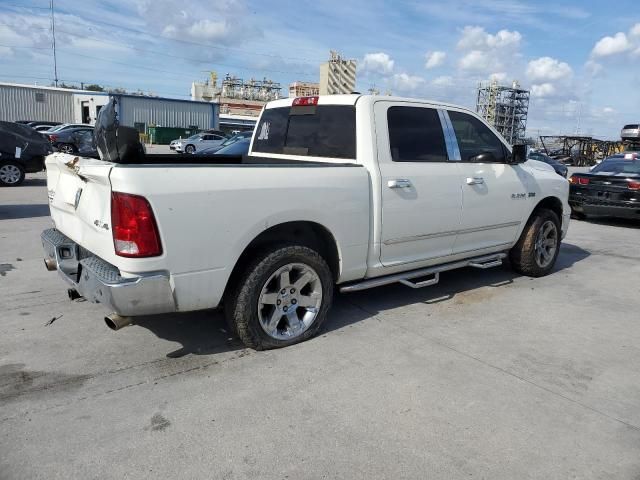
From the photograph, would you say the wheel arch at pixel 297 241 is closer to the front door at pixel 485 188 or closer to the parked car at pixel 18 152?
the front door at pixel 485 188

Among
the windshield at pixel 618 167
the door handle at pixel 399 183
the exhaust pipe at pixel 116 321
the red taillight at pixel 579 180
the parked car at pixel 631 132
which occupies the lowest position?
the exhaust pipe at pixel 116 321

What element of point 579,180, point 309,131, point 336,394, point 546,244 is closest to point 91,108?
point 579,180

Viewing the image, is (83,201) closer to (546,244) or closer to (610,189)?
(546,244)

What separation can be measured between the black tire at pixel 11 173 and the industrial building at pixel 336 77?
8.02 meters

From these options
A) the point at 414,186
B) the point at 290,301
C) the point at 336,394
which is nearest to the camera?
the point at 336,394

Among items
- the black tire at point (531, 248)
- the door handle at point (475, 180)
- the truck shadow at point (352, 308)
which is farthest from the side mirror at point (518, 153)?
the truck shadow at point (352, 308)

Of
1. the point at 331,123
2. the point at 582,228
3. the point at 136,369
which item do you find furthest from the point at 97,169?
the point at 582,228

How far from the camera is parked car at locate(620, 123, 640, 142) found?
30469mm

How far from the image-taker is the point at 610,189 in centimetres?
1052

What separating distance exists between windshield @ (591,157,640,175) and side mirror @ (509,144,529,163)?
650cm

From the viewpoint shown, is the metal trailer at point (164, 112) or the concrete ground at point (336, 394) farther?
the metal trailer at point (164, 112)

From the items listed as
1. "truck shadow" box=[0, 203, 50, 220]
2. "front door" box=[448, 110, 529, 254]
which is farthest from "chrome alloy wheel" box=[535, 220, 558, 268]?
"truck shadow" box=[0, 203, 50, 220]

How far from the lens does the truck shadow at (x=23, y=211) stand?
30.1 feet

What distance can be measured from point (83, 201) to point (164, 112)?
49571 millimetres
